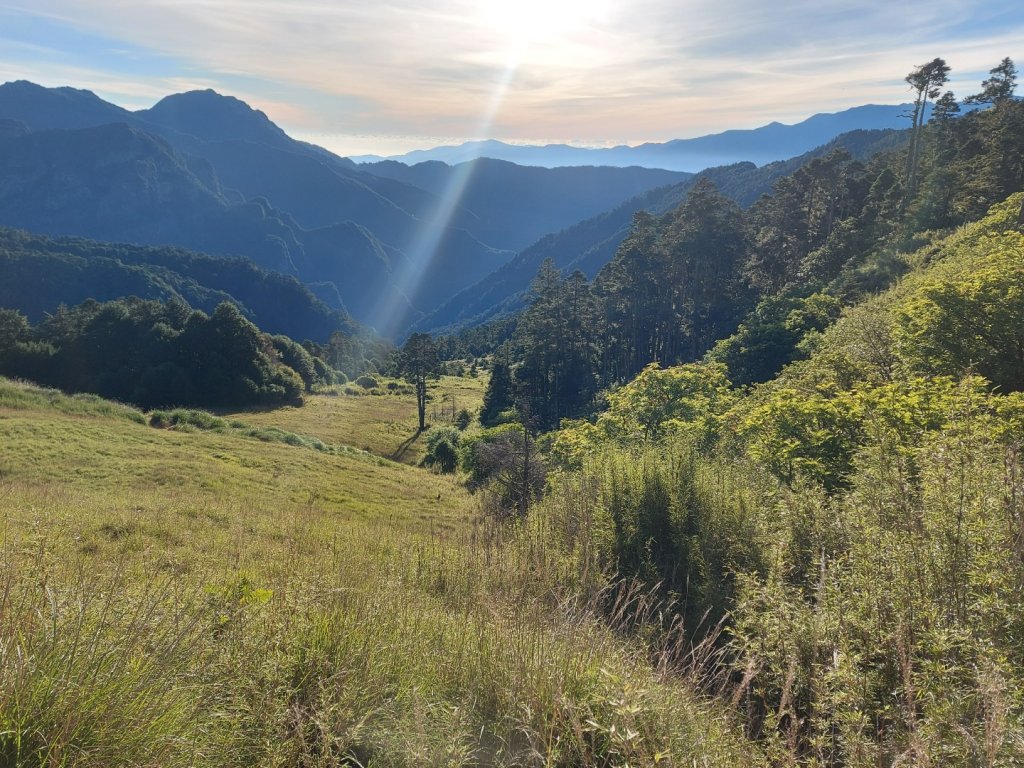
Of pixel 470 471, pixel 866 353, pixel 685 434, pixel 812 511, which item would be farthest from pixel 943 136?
pixel 812 511

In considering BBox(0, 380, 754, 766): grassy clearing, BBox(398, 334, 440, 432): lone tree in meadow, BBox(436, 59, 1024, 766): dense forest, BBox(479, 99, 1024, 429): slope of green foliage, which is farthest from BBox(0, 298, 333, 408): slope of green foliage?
BBox(0, 380, 754, 766): grassy clearing

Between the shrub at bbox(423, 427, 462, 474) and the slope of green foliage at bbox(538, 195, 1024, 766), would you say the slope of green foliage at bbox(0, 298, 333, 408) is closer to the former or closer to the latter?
the shrub at bbox(423, 427, 462, 474)

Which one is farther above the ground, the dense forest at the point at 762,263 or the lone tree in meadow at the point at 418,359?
the dense forest at the point at 762,263

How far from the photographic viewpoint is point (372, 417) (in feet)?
161

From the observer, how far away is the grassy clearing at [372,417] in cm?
3969

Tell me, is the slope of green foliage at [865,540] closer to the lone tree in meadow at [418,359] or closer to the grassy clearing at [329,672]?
the grassy clearing at [329,672]

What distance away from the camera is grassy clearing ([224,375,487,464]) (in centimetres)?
3969

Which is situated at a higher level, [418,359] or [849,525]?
[849,525]

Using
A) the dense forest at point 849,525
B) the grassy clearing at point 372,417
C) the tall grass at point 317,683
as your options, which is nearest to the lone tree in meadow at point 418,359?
the grassy clearing at point 372,417

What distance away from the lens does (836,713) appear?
8.20 feet

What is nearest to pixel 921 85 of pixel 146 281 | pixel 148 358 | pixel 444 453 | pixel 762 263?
pixel 762 263

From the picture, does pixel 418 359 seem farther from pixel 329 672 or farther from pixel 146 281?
pixel 146 281

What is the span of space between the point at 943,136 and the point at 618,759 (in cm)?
5318

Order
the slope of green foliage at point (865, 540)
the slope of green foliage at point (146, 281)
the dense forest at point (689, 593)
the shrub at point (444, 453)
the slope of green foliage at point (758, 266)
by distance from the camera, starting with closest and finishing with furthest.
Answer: the dense forest at point (689, 593)
the slope of green foliage at point (865, 540)
the slope of green foliage at point (758, 266)
the shrub at point (444, 453)
the slope of green foliage at point (146, 281)
